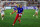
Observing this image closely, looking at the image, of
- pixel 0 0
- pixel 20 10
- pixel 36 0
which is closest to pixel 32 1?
pixel 36 0

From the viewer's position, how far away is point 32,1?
150 feet

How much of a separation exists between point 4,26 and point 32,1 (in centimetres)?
3824

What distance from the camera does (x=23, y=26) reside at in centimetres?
873

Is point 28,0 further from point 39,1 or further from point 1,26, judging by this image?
point 1,26

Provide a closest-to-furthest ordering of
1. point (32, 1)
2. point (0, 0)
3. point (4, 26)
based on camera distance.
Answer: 1. point (4, 26)
2. point (0, 0)
3. point (32, 1)

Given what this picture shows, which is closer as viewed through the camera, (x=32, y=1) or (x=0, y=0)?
(x=0, y=0)

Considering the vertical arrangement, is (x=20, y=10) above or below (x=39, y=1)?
above

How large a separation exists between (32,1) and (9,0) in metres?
10.3

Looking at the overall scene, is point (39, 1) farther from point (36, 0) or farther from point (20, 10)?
point (20, 10)

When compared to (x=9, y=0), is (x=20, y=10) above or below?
above

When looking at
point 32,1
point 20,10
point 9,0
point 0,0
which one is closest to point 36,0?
point 32,1

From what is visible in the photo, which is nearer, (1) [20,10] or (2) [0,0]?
(1) [20,10]

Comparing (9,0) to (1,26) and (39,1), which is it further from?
(1,26)

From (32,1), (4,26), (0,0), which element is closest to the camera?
(4,26)
